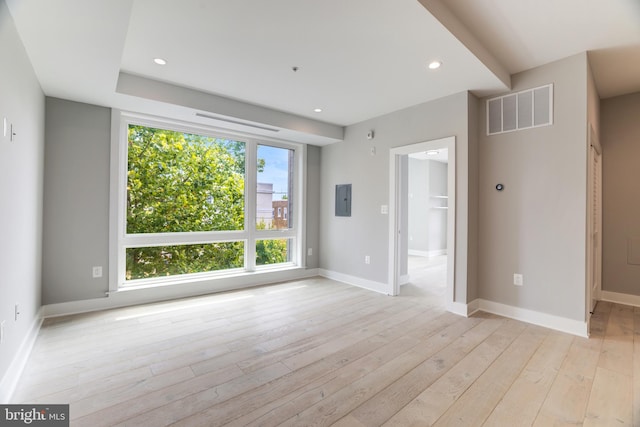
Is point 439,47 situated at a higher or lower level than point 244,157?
higher

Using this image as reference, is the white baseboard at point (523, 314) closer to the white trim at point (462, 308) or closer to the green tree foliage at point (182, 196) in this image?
the white trim at point (462, 308)

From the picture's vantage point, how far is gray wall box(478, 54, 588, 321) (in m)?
2.75

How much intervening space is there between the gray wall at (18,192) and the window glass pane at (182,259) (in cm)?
96

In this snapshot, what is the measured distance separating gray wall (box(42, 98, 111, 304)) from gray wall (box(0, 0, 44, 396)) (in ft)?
0.74

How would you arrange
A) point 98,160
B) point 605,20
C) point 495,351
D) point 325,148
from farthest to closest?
point 325,148, point 98,160, point 495,351, point 605,20

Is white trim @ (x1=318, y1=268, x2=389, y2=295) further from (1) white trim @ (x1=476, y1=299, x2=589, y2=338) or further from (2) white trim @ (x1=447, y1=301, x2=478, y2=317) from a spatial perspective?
(1) white trim @ (x1=476, y1=299, x2=589, y2=338)

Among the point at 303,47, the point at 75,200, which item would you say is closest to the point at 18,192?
the point at 75,200

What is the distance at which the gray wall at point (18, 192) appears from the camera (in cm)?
174

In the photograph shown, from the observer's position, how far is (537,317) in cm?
298

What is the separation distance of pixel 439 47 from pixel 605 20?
130 cm

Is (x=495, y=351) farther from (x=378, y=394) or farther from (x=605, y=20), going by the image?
(x=605, y=20)

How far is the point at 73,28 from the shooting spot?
1.84m

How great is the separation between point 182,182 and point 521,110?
420 cm

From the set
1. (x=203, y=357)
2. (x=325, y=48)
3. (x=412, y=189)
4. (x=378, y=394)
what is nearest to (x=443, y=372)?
(x=378, y=394)
